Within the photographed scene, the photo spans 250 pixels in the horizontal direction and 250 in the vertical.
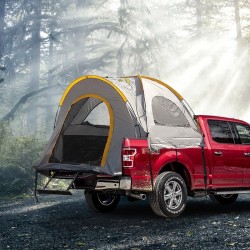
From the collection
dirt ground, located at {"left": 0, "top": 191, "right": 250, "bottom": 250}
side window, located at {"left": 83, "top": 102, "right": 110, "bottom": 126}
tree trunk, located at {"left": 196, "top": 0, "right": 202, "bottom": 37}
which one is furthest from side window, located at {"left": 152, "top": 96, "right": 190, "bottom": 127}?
tree trunk, located at {"left": 196, "top": 0, "right": 202, "bottom": 37}

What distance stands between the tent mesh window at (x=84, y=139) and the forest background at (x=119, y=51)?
5.24 meters

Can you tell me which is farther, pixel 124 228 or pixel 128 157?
pixel 128 157

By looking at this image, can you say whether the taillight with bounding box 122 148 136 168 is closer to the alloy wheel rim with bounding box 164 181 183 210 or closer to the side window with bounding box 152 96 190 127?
the alloy wheel rim with bounding box 164 181 183 210

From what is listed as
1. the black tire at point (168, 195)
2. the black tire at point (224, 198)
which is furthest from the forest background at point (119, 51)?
the black tire at point (168, 195)

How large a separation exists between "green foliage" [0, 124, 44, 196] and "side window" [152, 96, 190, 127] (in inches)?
273

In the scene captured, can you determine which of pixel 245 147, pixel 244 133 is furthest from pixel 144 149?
pixel 244 133

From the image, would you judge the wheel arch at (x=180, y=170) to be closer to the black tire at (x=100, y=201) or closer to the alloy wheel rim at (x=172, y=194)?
the alloy wheel rim at (x=172, y=194)

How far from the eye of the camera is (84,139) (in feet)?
31.8

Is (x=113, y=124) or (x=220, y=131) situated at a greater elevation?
(x=113, y=124)

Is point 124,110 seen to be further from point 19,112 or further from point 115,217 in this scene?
point 19,112

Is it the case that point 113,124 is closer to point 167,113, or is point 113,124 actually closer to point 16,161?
point 167,113

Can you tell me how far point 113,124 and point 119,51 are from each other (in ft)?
47.8

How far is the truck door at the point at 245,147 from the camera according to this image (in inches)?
373

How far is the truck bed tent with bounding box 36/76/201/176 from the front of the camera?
822cm
